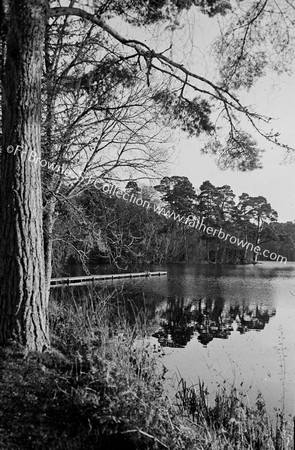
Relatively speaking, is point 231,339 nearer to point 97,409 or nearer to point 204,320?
point 204,320

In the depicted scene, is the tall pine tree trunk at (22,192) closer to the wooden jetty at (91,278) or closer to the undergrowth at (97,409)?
the undergrowth at (97,409)

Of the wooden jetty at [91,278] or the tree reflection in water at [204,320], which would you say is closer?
the tree reflection in water at [204,320]

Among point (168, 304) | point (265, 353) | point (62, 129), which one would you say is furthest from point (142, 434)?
point (168, 304)

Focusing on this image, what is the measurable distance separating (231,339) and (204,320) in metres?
2.63

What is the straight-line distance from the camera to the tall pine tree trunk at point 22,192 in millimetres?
3408

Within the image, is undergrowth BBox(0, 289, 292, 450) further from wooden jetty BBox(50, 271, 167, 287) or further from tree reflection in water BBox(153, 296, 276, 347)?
wooden jetty BBox(50, 271, 167, 287)

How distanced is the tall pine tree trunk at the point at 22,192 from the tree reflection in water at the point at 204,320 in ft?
20.0

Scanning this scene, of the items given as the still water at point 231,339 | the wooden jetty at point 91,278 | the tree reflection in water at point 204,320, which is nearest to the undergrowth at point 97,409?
the still water at point 231,339

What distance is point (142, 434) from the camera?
2438 mm

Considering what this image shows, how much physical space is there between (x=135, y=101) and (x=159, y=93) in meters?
0.52

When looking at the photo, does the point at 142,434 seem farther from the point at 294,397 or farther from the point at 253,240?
the point at 253,240

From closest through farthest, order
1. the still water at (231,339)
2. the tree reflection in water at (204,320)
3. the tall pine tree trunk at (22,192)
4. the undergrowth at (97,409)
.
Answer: the undergrowth at (97,409) → the tall pine tree trunk at (22,192) → the still water at (231,339) → the tree reflection in water at (204,320)

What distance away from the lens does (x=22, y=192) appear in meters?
3.47

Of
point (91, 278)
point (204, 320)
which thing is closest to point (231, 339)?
point (204, 320)
